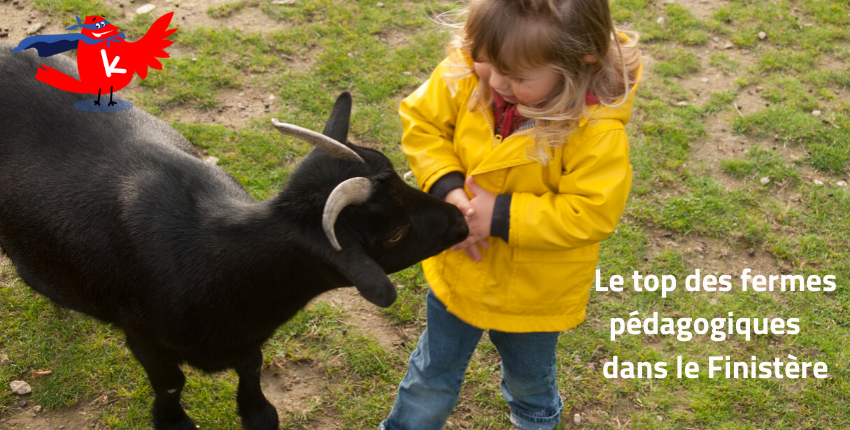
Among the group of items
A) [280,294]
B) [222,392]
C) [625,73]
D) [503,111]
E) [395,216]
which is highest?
[625,73]

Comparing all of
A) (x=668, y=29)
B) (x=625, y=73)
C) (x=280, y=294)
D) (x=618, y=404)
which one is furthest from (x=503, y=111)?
(x=668, y=29)

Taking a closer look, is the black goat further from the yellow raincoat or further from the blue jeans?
the blue jeans

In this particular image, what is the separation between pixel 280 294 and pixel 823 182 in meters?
4.88

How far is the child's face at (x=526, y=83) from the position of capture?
2.68 metres

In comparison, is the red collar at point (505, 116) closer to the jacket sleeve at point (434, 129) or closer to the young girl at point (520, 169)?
the young girl at point (520, 169)

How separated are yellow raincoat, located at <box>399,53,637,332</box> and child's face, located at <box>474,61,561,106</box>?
169 millimetres

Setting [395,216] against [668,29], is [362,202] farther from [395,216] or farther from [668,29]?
[668,29]

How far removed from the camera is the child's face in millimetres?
2678

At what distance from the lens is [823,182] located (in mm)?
5680

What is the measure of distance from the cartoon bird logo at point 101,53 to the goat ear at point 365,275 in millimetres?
2127

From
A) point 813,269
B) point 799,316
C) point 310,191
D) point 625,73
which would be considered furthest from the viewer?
point 813,269

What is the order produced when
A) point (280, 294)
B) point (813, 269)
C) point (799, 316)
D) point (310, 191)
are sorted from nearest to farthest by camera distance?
point (310, 191)
point (280, 294)
point (799, 316)
point (813, 269)

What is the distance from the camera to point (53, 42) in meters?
5.16

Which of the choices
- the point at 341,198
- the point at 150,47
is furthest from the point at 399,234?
the point at 150,47
